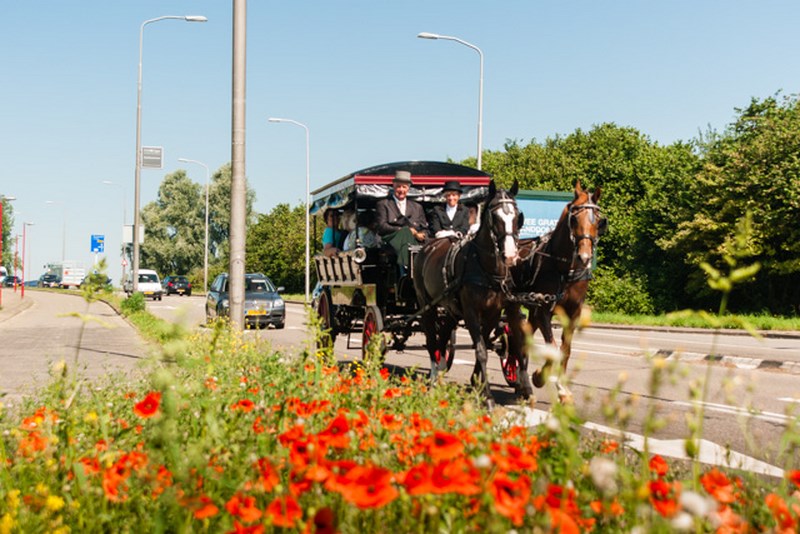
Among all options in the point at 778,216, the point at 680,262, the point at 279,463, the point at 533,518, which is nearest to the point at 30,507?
the point at 279,463

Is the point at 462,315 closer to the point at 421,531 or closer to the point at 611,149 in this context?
the point at 421,531

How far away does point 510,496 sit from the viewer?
7.07 ft

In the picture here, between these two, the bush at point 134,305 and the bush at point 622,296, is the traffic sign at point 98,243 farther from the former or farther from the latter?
the bush at point 622,296

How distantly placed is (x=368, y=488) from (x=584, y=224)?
718 centimetres

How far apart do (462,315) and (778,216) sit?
24.8 m

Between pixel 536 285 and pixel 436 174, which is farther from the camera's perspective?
pixel 436 174

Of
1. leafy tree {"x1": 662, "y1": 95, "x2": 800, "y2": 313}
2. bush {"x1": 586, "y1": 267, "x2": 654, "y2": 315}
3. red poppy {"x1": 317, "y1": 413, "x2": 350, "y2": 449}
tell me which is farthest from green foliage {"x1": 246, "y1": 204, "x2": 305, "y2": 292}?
red poppy {"x1": 317, "y1": 413, "x2": 350, "y2": 449}

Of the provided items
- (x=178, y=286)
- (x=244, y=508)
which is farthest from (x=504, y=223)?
(x=178, y=286)

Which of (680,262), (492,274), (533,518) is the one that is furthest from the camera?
(680,262)

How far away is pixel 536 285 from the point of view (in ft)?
30.4

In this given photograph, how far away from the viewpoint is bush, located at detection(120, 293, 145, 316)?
28.5m

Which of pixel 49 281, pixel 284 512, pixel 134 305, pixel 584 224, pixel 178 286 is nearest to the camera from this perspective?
pixel 284 512

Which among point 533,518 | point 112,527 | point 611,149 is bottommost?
point 112,527

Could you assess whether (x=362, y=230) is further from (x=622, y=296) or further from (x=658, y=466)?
(x=622, y=296)
